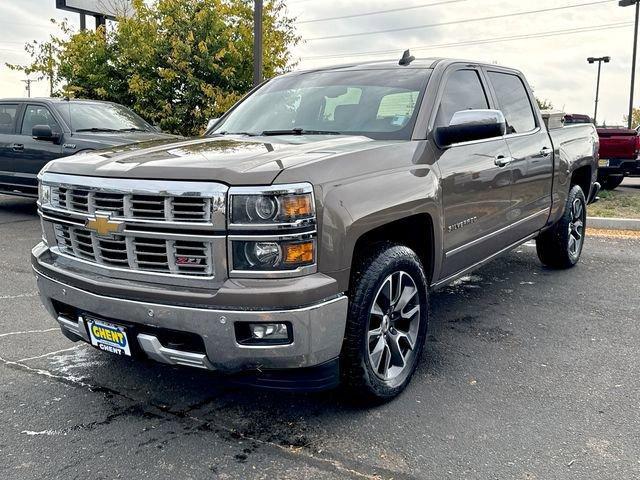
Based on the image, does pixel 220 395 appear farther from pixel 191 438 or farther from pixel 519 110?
pixel 519 110

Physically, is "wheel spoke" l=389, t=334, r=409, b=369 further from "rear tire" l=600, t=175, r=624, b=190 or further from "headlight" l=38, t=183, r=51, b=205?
"rear tire" l=600, t=175, r=624, b=190

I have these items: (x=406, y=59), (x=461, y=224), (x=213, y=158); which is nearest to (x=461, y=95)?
(x=406, y=59)

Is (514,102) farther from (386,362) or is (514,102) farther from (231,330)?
(231,330)

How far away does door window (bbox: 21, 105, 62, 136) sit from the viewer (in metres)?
8.89

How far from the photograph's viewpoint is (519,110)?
5.13 metres

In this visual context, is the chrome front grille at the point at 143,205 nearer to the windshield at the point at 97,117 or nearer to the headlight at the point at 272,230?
the headlight at the point at 272,230

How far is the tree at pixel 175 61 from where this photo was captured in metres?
13.7

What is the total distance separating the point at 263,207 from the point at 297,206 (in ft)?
0.47

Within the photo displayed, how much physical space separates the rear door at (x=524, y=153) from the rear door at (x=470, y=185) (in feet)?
0.62

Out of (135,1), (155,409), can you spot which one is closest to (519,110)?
(155,409)

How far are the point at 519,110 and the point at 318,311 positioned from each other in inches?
128

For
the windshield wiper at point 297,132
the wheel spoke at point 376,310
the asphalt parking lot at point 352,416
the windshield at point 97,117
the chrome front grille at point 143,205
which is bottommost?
the asphalt parking lot at point 352,416

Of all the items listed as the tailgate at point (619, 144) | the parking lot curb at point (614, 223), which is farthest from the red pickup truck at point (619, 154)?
the parking lot curb at point (614, 223)

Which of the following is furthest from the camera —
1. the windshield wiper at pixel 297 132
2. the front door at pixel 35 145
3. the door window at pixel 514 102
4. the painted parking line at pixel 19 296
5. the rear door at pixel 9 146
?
the rear door at pixel 9 146
